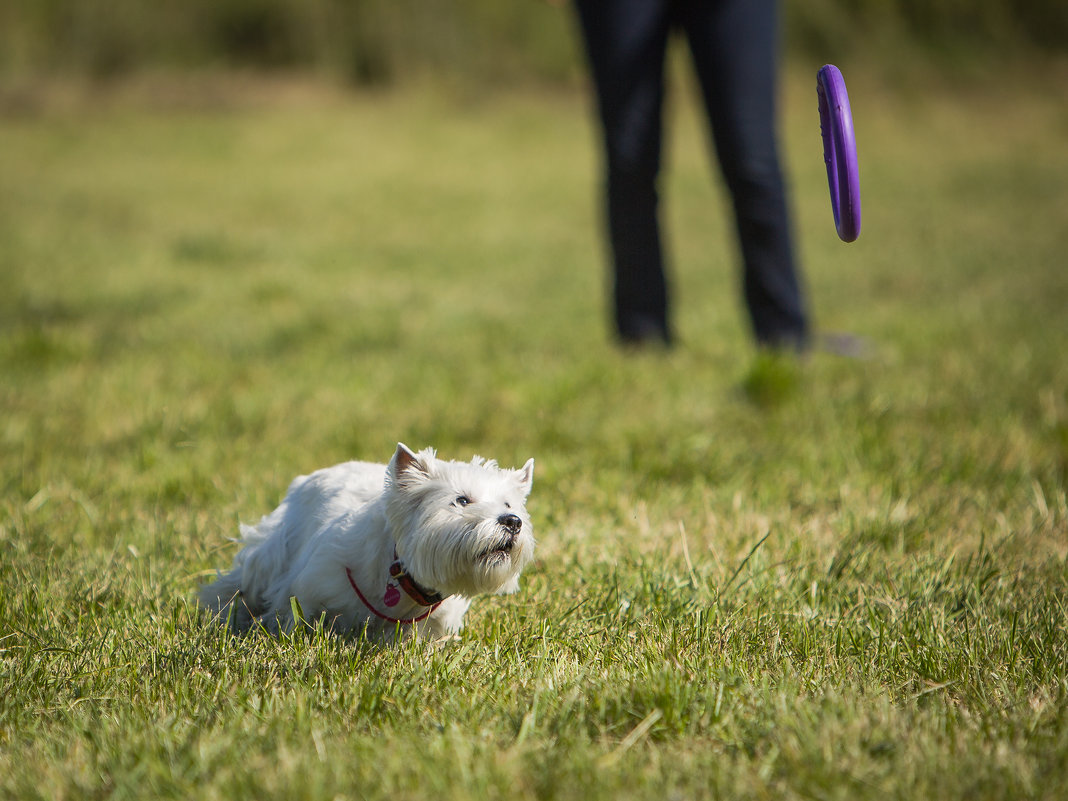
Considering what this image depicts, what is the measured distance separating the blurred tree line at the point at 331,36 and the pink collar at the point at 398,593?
18748 millimetres

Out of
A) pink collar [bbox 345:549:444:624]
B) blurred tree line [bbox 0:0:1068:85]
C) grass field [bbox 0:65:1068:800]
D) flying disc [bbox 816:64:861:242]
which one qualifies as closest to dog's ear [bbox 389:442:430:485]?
pink collar [bbox 345:549:444:624]

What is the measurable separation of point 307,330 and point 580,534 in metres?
3.09

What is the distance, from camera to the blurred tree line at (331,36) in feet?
60.3

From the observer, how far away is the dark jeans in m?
4.29

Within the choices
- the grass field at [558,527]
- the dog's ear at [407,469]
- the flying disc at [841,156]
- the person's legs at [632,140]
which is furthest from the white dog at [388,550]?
the person's legs at [632,140]

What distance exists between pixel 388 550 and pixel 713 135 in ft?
10.3

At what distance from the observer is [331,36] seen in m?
19.5

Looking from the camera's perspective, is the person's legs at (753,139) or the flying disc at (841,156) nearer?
the flying disc at (841,156)

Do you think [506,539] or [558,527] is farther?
[558,527]

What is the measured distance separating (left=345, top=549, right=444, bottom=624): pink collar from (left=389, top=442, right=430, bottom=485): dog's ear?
0.18 metres

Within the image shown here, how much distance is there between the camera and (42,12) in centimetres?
1853

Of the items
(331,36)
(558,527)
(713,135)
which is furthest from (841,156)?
(331,36)

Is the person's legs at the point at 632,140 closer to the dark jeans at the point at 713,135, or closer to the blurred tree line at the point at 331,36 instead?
the dark jeans at the point at 713,135

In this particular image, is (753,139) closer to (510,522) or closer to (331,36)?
(510,522)
